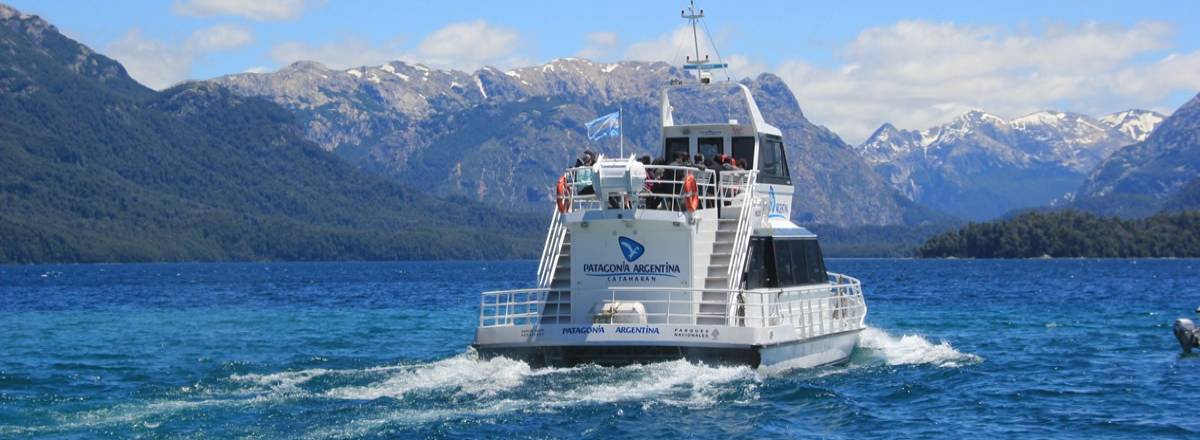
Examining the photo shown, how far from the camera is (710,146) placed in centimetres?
3562

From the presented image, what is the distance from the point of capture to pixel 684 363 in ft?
94.9

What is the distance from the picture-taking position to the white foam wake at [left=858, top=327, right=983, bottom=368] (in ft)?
117

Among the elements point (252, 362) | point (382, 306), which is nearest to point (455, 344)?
point (252, 362)

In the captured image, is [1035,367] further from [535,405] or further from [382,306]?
[382,306]

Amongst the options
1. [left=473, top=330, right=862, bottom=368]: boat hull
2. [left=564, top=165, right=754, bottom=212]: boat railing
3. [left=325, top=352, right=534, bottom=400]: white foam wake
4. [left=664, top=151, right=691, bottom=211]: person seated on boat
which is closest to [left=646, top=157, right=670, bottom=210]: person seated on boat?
[left=564, top=165, right=754, bottom=212]: boat railing

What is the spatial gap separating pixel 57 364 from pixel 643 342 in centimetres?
1760

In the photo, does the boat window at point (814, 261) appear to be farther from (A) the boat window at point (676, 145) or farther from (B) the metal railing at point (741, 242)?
(A) the boat window at point (676, 145)

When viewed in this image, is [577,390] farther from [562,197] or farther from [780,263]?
[780,263]

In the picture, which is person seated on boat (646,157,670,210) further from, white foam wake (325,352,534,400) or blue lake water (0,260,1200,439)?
white foam wake (325,352,534,400)

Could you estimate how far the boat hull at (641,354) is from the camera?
2903 centimetres

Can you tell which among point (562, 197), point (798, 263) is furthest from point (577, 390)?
point (798, 263)

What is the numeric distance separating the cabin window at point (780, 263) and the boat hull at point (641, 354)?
1.96 meters

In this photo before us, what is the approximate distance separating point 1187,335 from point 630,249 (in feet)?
54.8

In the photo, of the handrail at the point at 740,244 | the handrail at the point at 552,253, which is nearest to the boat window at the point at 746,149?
the handrail at the point at 740,244
